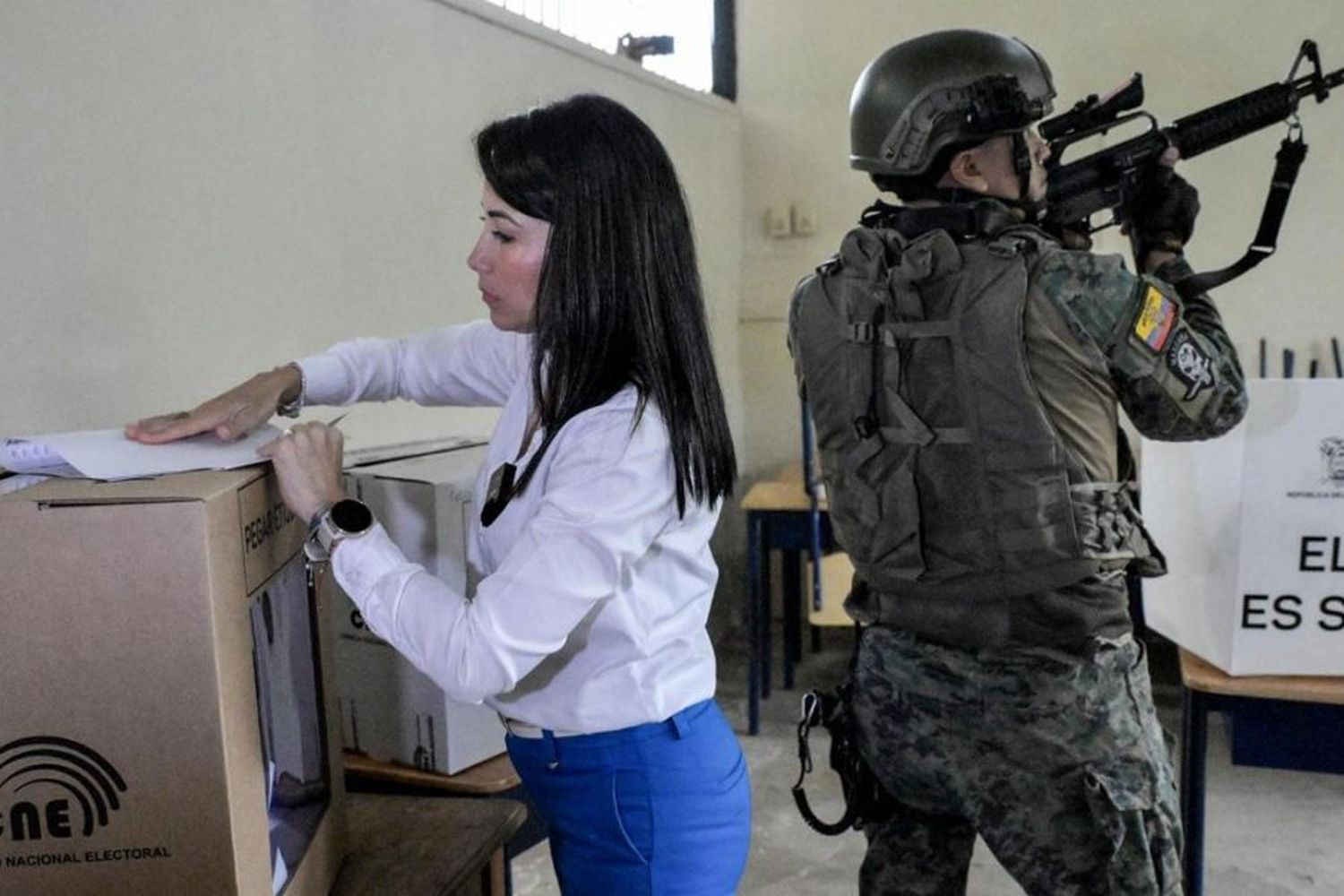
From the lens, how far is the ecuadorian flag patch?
119 cm

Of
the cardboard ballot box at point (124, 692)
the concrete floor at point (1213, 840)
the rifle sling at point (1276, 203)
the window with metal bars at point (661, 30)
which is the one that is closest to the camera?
the cardboard ballot box at point (124, 692)

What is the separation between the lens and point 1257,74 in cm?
329

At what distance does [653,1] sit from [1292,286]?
6.80ft

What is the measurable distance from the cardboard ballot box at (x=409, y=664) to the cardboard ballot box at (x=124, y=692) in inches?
16.9

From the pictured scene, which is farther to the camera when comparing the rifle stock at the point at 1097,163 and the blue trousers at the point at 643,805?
the rifle stock at the point at 1097,163

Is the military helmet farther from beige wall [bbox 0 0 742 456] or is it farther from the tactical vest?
beige wall [bbox 0 0 742 456]

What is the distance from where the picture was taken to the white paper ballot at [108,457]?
79 cm

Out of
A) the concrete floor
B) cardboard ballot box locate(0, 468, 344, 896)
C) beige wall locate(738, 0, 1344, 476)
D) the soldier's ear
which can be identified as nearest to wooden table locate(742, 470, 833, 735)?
the concrete floor

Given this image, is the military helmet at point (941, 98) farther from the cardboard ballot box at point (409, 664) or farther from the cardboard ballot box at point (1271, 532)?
the cardboard ballot box at point (409, 664)

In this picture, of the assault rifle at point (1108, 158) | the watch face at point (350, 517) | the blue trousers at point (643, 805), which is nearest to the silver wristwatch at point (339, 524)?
the watch face at point (350, 517)

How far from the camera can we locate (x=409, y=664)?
1.23 meters

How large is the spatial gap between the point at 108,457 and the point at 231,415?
169 mm

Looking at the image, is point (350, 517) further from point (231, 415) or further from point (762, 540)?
point (762, 540)

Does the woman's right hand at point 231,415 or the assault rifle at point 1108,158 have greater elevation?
the assault rifle at point 1108,158
